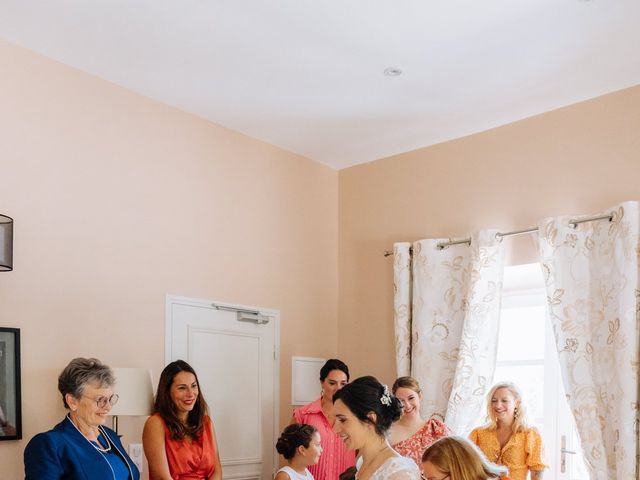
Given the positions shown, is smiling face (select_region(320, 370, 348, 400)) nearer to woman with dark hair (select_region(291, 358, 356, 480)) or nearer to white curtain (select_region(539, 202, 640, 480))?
woman with dark hair (select_region(291, 358, 356, 480))

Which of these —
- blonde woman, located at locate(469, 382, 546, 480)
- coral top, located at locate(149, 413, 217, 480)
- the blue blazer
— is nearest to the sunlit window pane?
blonde woman, located at locate(469, 382, 546, 480)

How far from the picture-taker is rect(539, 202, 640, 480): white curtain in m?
4.11

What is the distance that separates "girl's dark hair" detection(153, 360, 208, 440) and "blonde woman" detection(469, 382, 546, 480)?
1629mm

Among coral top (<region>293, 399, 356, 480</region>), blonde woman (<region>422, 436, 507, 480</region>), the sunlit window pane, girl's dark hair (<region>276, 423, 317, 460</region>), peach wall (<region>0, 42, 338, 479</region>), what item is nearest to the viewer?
blonde woman (<region>422, 436, 507, 480</region>)

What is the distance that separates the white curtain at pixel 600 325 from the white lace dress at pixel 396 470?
6.54ft

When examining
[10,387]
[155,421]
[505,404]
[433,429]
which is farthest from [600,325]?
[10,387]

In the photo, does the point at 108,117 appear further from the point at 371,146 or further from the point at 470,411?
the point at 470,411

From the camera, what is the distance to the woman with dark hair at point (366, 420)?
2660mm

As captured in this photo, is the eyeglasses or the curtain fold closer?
the eyeglasses

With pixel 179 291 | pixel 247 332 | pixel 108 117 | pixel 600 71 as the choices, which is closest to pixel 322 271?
pixel 247 332

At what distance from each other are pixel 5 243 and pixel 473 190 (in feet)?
9.90

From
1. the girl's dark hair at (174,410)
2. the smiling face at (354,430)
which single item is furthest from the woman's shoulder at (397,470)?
the girl's dark hair at (174,410)

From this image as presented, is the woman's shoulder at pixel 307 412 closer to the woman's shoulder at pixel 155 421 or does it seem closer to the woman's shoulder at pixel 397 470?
the woman's shoulder at pixel 155 421

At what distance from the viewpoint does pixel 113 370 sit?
3.80 metres
